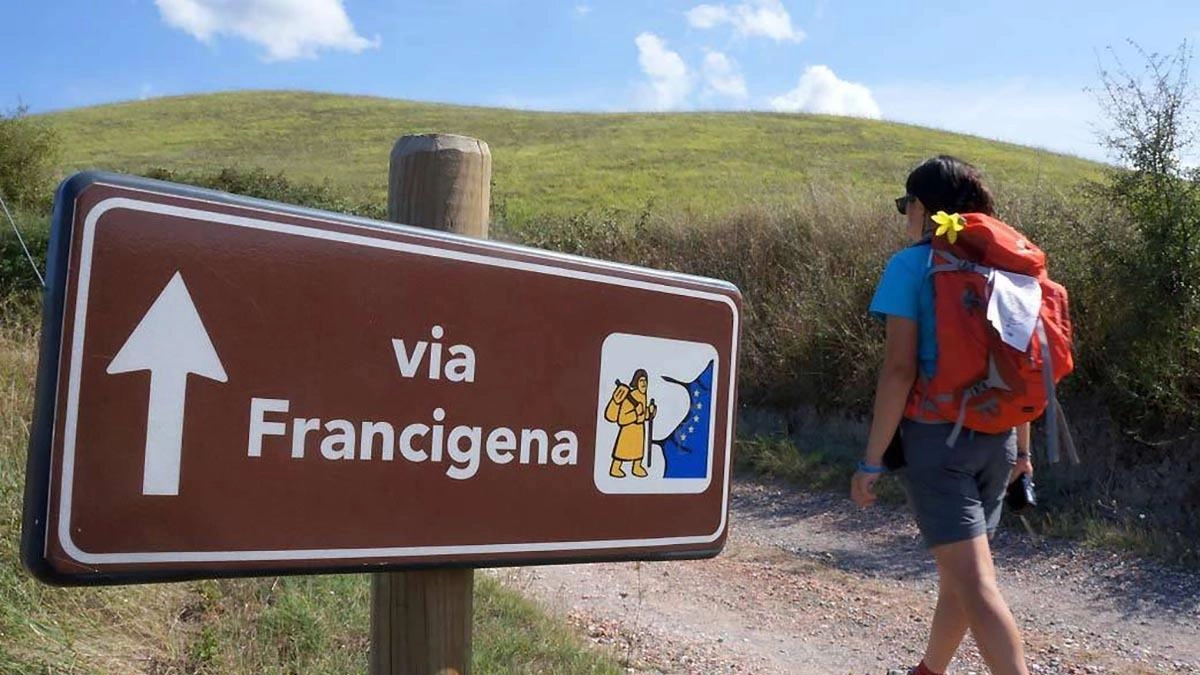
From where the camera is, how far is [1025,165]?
27.2m

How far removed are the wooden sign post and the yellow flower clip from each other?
1.60m

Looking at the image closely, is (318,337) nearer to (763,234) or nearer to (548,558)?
(548,558)

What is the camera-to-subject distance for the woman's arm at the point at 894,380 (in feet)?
9.76

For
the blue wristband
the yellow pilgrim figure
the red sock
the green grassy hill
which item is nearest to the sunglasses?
the blue wristband

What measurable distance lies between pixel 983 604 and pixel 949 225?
43.5 inches

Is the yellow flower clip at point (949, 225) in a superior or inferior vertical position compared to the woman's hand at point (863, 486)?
superior

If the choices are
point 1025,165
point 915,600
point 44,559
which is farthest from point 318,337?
point 1025,165

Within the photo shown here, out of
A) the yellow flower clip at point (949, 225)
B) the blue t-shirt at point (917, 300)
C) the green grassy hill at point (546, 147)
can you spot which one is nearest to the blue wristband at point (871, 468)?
the blue t-shirt at point (917, 300)

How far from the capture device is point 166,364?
1.25 metres

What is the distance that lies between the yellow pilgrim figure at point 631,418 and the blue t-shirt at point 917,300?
1451mm

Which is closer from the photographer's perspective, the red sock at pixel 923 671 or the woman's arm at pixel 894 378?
the woman's arm at pixel 894 378

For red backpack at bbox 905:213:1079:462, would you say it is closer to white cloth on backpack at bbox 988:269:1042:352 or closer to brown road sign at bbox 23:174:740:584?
white cloth on backpack at bbox 988:269:1042:352

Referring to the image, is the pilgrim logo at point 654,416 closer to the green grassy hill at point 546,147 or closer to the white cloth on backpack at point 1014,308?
the white cloth on backpack at point 1014,308

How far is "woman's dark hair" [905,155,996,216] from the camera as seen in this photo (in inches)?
125
